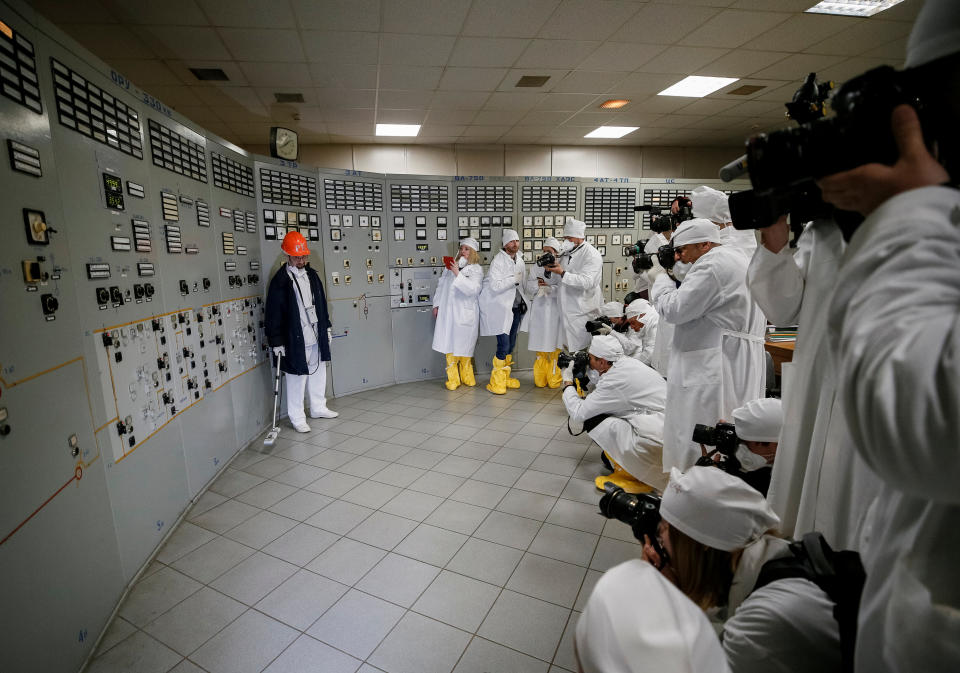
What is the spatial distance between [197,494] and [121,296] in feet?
5.06

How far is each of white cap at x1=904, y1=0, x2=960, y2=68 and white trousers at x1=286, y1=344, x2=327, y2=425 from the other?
172 inches

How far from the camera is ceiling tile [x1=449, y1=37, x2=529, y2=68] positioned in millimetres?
3775

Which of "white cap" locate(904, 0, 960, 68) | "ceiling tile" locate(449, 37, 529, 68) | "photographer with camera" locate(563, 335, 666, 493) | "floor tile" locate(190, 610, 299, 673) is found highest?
"ceiling tile" locate(449, 37, 529, 68)

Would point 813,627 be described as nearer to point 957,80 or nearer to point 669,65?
point 957,80

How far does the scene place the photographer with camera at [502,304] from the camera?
18.0 ft

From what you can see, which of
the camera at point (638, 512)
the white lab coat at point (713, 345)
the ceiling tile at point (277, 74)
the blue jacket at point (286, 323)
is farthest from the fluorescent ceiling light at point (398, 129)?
the camera at point (638, 512)

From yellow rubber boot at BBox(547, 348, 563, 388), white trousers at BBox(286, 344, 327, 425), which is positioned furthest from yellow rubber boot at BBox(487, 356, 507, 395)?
white trousers at BBox(286, 344, 327, 425)

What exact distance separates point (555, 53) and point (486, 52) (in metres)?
0.64

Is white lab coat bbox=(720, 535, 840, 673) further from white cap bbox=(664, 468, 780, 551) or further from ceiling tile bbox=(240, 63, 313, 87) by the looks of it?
ceiling tile bbox=(240, 63, 313, 87)

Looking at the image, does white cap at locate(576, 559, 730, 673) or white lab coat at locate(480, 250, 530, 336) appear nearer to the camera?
white cap at locate(576, 559, 730, 673)

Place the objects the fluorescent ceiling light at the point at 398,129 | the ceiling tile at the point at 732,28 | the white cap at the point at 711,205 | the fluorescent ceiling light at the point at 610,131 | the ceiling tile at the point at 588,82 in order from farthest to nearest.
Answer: the fluorescent ceiling light at the point at 610,131 → the fluorescent ceiling light at the point at 398,129 → the ceiling tile at the point at 588,82 → the ceiling tile at the point at 732,28 → the white cap at the point at 711,205

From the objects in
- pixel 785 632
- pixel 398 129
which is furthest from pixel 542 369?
pixel 785 632

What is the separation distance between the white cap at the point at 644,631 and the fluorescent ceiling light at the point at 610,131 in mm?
6957

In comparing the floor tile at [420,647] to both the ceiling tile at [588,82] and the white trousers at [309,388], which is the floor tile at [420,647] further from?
the ceiling tile at [588,82]
